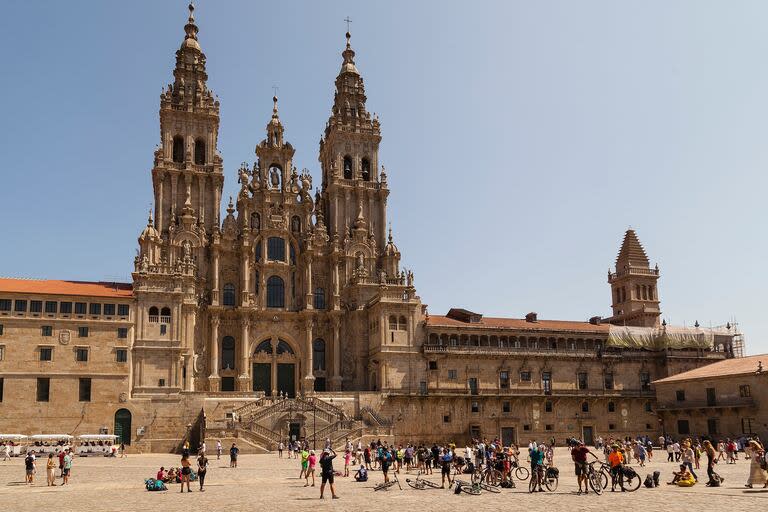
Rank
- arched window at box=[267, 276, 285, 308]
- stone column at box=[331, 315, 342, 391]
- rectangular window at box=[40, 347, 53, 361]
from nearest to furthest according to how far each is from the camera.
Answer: rectangular window at box=[40, 347, 53, 361] < stone column at box=[331, 315, 342, 391] < arched window at box=[267, 276, 285, 308]

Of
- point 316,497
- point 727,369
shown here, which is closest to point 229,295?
point 727,369

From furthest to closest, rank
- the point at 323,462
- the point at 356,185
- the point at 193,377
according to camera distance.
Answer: the point at 356,185, the point at 193,377, the point at 323,462

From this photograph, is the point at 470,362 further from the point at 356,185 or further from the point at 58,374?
the point at 58,374

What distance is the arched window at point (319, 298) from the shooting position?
262 ft

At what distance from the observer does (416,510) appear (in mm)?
24812

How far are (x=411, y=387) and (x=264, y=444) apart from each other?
18201mm

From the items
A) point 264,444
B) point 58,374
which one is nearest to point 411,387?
point 264,444

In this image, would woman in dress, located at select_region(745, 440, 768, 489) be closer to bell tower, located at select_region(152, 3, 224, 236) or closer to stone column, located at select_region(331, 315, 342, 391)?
stone column, located at select_region(331, 315, 342, 391)

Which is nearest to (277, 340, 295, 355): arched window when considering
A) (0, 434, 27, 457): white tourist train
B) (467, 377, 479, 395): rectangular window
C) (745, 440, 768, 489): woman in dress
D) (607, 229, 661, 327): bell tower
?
(467, 377, 479, 395): rectangular window

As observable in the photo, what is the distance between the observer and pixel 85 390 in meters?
64.2

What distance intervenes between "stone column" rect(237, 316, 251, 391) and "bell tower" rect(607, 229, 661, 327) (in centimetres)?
4961

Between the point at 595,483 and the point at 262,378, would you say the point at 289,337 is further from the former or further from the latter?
the point at 595,483

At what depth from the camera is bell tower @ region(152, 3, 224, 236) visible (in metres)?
76.9

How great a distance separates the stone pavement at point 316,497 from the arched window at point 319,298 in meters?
40.2
